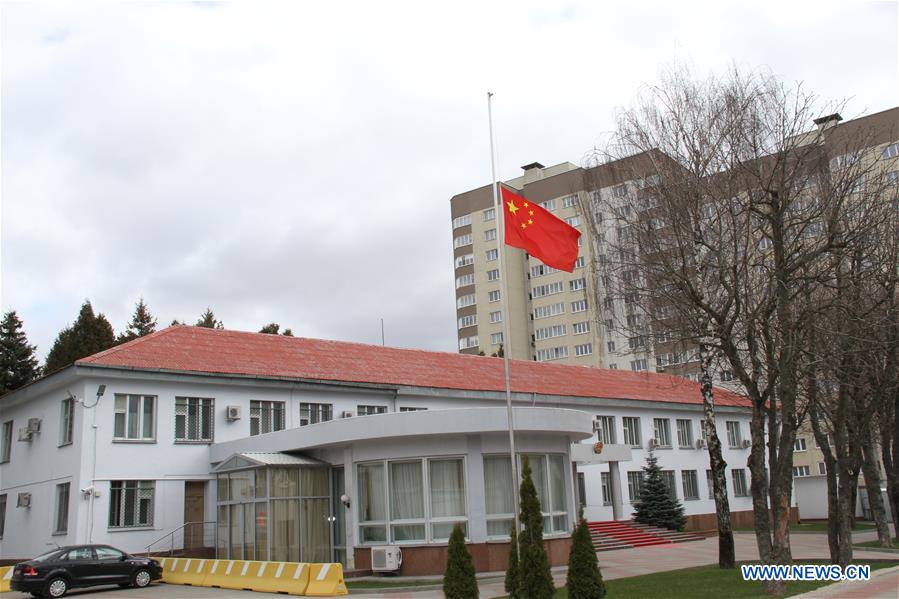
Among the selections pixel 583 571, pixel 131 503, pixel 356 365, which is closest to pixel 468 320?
pixel 356 365

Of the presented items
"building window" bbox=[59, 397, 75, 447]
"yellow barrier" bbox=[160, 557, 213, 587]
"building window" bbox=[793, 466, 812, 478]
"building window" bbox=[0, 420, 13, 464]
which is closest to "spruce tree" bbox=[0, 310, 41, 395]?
"building window" bbox=[0, 420, 13, 464]

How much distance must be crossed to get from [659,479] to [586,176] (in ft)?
61.8

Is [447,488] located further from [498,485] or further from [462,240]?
[462,240]

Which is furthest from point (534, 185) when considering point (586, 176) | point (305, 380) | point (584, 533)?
point (584, 533)

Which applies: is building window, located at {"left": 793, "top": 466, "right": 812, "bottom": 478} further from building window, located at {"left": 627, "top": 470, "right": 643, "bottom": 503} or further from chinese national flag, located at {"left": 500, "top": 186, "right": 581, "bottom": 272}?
chinese national flag, located at {"left": 500, "top": 186, "right": 581, "bottom": 272}

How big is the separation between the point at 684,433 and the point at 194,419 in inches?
984

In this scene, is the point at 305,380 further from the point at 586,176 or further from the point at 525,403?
the point at 586,176

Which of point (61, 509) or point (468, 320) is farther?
point (468, 320)

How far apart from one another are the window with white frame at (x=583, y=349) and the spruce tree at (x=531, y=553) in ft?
197

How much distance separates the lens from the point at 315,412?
1176 inches

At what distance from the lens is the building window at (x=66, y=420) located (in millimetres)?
26094

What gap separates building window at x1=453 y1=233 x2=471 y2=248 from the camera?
8138 cm

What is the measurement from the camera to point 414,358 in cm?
3697

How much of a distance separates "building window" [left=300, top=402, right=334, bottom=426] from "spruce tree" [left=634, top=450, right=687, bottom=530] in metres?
14.5
